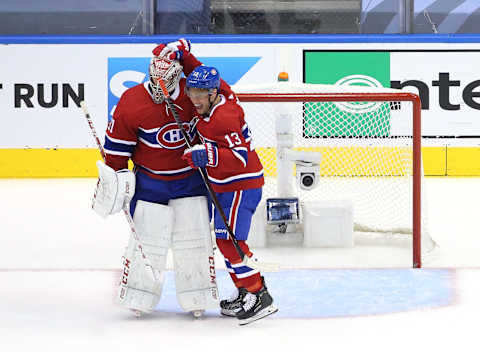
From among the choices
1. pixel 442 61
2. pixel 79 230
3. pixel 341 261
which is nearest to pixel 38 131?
pixel 79 230

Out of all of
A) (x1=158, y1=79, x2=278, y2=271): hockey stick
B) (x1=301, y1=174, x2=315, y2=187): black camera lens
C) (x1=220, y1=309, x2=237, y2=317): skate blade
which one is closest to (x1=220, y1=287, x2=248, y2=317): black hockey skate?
(x1=220, y1=309, x2=237, y2=317): skate blade

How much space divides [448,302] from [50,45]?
5.56m

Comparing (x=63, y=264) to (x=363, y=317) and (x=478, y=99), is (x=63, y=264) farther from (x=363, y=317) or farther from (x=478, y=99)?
(x=478, y=99)

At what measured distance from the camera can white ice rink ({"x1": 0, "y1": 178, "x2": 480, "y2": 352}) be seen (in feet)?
9.59

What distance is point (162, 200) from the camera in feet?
10.7

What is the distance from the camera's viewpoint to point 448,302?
3471 millimetres

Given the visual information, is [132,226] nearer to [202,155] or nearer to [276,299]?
[202,155]

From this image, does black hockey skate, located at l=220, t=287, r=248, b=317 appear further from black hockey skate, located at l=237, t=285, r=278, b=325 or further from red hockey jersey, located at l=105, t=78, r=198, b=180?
red hockey jersey, located at l=105, t=78, r=198, b=180

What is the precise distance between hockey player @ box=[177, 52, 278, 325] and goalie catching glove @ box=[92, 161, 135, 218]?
0.26 meters

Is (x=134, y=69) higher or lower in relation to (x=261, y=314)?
higher

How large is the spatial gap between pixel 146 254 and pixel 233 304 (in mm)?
369

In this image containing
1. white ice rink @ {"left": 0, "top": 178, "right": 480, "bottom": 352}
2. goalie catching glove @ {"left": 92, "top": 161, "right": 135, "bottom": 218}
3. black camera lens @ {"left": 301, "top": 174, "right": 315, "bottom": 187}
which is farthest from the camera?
black camera lens @ {"left": 301, "top": 174, "right": 315, "bottom": 187}

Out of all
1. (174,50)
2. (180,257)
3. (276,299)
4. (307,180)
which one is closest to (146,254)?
(180,257)

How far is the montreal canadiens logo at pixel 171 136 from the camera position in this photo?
315cm
